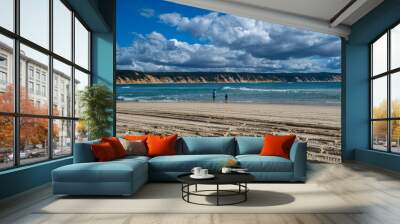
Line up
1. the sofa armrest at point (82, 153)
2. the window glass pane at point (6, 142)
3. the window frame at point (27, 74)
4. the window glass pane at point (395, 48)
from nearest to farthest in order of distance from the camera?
the window glass pane at point (6, 142) → the window frame at point (27, 74) → the sofa armrest at point (82, 153) → the window glass pane at point (395, 48)

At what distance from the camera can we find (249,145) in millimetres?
7449

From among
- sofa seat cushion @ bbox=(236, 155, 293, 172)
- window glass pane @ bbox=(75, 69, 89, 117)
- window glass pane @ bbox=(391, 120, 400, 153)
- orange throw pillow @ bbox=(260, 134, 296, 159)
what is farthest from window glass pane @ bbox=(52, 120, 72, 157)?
window glass pane @ bbox=(391, 120, 400, 153)

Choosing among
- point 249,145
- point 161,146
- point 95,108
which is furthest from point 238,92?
point 161,146

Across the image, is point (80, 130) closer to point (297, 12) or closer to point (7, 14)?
point (7, 14)

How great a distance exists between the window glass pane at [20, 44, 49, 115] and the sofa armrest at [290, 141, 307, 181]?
4.29 m

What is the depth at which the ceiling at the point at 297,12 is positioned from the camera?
8.96m

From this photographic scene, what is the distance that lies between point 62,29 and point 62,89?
115 centimetres

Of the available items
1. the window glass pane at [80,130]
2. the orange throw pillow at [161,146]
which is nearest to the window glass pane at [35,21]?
the window glass pane at [80,130]

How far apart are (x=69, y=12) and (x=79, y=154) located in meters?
3.37

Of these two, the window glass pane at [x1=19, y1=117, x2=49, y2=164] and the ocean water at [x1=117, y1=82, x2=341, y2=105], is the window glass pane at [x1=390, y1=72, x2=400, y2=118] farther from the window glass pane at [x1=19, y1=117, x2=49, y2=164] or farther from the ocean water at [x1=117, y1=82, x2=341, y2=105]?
the window glass pane at [x1=19, y1=117, x2=49, y2=164]

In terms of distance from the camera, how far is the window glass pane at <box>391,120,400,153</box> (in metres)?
8.47

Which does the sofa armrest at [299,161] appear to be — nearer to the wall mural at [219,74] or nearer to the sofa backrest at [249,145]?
the sofa backrest at [249,145]

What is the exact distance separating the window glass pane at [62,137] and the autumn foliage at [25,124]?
0.05 meters

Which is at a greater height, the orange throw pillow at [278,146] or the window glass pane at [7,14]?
the window glass pane at [7,14]
